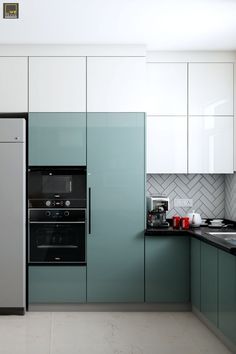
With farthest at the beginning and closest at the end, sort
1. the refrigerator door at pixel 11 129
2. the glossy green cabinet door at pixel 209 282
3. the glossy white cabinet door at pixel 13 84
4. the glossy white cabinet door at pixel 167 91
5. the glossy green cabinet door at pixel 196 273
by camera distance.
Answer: the glossy white cabinet door at pixel 167 91 < the glossy white cabinet door at pixel 13 84 < the refrigerator door at pixel 11 129 < the glossy green cabinet door at pixel 196 273 < the glossy green cabinet door at pixel 209 282

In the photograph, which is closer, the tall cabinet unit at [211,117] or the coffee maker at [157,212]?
the coffee maker at [157,212]

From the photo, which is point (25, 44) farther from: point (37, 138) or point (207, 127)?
point (207, 127)

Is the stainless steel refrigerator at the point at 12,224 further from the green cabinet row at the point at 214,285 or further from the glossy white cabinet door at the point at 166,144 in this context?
the green cabinet row at the point at 214,285

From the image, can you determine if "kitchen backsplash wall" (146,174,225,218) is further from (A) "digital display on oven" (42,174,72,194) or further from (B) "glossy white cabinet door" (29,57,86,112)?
(B) "glossy white cabinet door" (29,57,86,112)

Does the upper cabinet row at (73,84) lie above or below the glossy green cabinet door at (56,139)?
above

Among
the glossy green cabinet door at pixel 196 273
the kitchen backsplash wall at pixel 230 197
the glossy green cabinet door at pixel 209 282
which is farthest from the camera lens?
the kitchen backsplash wall at pixel 230 197

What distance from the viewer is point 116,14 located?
398 centimetres

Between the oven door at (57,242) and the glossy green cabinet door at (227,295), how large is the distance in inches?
58.4

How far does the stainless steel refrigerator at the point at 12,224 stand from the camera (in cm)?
468

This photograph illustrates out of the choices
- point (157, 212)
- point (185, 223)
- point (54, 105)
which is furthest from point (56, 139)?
point (185, 223)

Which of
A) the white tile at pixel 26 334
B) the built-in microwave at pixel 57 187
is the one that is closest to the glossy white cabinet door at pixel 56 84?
the built-in microwave at pixel 57 187

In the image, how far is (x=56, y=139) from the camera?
4812 millimetres

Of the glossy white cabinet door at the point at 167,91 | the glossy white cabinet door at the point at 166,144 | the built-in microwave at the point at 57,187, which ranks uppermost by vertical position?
the glossy white cabinet door at the point at 167,91

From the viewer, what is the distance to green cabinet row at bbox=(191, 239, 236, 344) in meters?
3.60
